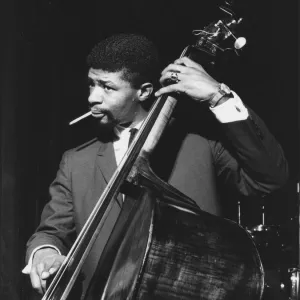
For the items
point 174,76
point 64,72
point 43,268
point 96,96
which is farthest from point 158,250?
point 64,72

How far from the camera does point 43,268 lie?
1.30 metres

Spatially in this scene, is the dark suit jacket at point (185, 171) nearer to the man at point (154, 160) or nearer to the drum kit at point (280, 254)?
the man at point (154, 160)

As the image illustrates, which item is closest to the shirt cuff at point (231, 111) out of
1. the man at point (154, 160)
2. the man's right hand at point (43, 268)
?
the man at point (154, 160)

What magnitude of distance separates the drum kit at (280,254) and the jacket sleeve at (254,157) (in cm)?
96

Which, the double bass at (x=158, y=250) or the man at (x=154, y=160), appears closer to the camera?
the double bass at (x=158, y=250)

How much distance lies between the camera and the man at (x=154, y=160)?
52.4 inches

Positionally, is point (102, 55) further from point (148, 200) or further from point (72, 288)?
point (72, 288)

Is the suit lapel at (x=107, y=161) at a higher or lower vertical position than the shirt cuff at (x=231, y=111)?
lower

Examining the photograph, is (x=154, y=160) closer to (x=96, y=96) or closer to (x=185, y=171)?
(x=185, y=171)

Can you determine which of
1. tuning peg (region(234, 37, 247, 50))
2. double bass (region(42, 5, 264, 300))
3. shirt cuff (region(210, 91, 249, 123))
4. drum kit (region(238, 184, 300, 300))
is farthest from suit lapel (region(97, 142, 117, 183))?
drum kit (region(238, 184, 300, 300))

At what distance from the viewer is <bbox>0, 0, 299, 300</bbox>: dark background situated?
2.21 m

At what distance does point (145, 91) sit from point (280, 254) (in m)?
1.41

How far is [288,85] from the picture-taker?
8.44 feet

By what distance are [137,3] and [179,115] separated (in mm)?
720
